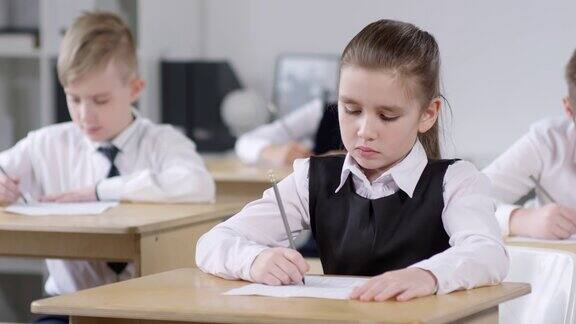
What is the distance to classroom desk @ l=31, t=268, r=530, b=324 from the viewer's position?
Result: 5.04ft

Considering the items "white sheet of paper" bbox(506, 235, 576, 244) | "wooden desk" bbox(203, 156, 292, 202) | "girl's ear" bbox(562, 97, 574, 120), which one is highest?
"girl's ear" bbox(562, 97, 574, 120)

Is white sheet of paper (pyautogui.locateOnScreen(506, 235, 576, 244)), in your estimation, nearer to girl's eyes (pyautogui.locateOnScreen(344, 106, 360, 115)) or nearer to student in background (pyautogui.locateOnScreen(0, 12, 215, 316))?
girl's eyes (pyautogui.locateOnScreen(344, 106, 360, 115))

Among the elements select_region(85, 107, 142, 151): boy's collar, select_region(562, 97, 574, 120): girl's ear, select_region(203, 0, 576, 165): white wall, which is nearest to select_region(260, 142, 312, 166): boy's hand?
select_region(203, 0, 576, 165): white wall

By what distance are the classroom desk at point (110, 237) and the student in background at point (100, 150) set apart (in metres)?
0.28

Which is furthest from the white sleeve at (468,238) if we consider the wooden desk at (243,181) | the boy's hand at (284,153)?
the boy's hand at (284,153)

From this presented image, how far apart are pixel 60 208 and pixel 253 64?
9.57 ft

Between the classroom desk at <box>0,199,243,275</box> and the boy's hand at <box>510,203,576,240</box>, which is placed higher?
the boy's hand at <box>510,203,576,240</box>

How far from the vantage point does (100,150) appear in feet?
10.9

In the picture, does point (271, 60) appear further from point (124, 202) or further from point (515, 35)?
point (124, 202)

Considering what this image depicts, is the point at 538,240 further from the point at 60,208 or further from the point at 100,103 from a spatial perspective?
the point at 100,103

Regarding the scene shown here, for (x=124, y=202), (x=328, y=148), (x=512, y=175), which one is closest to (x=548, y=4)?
(x=328, y=148)

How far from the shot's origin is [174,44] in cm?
566

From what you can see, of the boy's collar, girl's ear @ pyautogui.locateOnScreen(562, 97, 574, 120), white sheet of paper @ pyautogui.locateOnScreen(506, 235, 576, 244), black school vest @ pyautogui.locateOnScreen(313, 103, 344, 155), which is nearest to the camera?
white sheet of paper @ pyautogui.locateOnScreen(506, 235, 576, 244)

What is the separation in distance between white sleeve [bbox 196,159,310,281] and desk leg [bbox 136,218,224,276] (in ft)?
1.99
